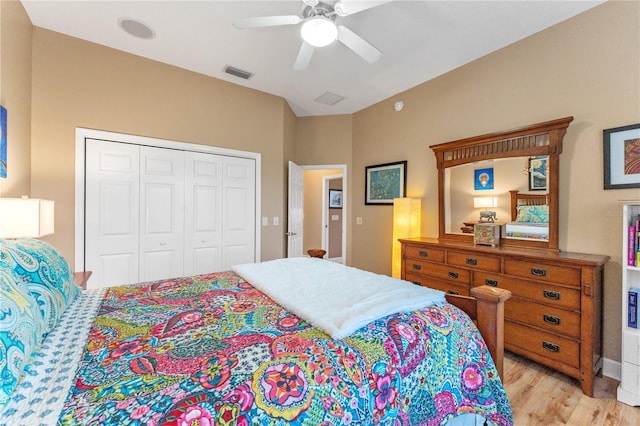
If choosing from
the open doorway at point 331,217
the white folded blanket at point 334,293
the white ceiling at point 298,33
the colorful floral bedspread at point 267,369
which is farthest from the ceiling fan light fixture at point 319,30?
the open doorway at point 331,217

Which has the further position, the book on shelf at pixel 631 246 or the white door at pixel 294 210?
the white door at pixel 294 210

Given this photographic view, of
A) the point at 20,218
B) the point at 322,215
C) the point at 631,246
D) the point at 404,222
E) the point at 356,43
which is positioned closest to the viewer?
the point at 20,218

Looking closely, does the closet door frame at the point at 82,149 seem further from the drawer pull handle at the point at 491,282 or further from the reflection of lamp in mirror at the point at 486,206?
the drawer pull handle at the point at 491,282

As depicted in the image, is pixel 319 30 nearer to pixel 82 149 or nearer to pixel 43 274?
pixel 43 274

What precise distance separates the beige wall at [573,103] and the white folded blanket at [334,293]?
1.69 metres

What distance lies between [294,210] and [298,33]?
2.21m

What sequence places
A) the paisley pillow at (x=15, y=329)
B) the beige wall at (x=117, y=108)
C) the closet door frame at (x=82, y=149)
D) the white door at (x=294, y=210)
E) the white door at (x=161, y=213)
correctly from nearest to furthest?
the paisley pillow at (x=15, y=329) < the beige wall at (x=117, y=108) < the closet door frame at (x=82, y=149) < the white door at (x=161, y=213) < the white door at (x=294, y=210)

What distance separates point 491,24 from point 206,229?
3500 millimetres

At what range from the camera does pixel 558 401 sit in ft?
5.96

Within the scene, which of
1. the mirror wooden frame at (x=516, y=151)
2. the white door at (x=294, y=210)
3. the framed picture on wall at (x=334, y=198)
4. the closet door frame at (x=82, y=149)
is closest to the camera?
the mirror wooden frame at (x=516, y=151)

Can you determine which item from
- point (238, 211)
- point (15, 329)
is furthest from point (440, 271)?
point (15, 329)

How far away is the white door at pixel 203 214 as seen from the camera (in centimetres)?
321

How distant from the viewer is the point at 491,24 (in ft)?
7.74

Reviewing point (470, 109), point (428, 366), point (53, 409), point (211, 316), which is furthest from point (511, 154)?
point (53, 409)
